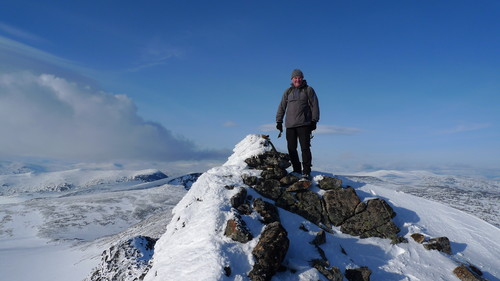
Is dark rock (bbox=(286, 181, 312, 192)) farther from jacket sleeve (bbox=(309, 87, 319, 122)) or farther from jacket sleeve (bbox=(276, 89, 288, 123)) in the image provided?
jacket sleeve (bbox=(276, 89, 288, 123))

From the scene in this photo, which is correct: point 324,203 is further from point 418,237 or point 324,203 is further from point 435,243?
A: point 435,243

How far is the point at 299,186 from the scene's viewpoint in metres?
15.3

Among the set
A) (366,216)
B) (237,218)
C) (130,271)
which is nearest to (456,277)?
(366,216)

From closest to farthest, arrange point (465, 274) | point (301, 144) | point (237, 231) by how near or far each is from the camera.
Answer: point (237, 231)
point (465, 274)
point (301, 144)

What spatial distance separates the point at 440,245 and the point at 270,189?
8254 millimetres

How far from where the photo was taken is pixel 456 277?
11.4 m

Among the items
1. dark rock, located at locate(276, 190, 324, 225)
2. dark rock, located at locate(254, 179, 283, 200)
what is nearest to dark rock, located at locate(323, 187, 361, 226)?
dark rock, located at locate(276, 190, 324, 225)

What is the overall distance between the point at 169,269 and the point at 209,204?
3.32 m

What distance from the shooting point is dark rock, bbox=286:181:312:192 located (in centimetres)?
1506

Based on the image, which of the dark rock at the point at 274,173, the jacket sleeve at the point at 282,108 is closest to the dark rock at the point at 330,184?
the dark rock at the point at 274,173

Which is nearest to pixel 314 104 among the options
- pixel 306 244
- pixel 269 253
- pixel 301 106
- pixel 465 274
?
pixel 301 106

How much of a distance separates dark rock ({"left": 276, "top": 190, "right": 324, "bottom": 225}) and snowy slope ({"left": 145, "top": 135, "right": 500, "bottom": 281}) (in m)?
1.05

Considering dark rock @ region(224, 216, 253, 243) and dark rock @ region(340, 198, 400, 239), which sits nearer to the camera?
dark rock @ region(224, 216, 253, 243)

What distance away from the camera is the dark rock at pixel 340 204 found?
14.5 m
